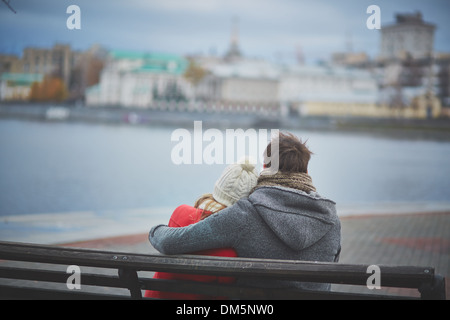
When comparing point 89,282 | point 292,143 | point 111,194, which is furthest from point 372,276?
point 111,194

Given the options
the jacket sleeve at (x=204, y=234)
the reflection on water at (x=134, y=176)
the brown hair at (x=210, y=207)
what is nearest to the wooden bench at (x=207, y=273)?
the jacket sleeve at (x=204, y=234)

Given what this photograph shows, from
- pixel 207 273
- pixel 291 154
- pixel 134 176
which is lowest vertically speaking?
pixel 134 176

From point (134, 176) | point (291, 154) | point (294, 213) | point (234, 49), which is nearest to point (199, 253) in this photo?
point (294, 213)

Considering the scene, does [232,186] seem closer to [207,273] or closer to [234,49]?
[207,273]

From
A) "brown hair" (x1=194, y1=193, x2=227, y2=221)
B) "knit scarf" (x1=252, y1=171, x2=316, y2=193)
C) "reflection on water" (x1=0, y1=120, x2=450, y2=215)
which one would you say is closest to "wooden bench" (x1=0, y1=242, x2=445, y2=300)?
"brown hair" (x1=194, y1=193, x2=227, y2=221)

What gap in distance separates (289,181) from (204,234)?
0.37 meters

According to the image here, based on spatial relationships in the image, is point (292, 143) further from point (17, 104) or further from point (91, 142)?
point (17, 104)

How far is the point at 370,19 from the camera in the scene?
Result: 11.7ft

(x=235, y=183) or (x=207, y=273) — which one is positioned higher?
(x=235, y=183)

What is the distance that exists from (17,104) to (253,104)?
31.1m

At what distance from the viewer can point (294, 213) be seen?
2.27 metres

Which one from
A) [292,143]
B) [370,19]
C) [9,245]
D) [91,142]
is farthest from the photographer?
[91,142]

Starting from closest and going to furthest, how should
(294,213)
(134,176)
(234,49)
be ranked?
(294,213) < (134,176) < (234,49)

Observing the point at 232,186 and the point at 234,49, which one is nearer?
the point at 232,186
